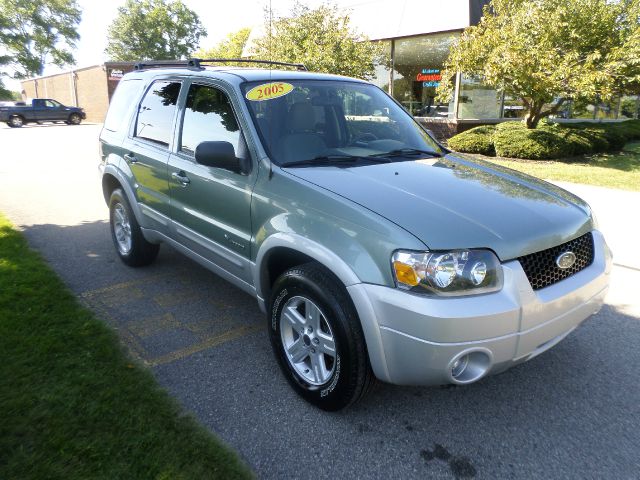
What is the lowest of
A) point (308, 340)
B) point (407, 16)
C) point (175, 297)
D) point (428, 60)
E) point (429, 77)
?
point (175, 297)

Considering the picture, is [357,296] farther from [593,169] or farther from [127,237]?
[593,169]

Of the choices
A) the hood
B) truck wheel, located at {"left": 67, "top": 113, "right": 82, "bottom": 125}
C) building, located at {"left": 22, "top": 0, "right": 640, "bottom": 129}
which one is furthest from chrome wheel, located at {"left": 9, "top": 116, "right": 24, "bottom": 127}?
the hood

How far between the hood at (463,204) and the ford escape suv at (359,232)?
0.01 metres

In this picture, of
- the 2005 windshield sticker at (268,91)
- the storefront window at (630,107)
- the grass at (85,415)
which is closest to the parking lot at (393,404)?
the grass at (85,415)

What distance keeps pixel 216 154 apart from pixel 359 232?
1100 millimetres

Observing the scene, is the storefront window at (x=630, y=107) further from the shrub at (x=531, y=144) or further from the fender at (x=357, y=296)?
the fender at (x=357, y=296)

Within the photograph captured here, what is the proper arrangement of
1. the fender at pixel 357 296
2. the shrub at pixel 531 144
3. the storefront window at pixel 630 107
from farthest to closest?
the storefront window at pixel 630 107 < the shrub at pixel 531 144 < the fender at pixel 357 296

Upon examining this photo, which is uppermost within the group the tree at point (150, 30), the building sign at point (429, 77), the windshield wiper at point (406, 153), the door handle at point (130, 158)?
the tree at point (150, 30)

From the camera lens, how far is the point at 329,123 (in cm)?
355

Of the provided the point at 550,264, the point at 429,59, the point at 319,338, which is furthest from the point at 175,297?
the point at 429,59

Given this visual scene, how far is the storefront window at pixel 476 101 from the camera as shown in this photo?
18359 millimetres

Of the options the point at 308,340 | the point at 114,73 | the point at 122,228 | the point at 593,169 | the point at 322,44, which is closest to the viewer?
the point at 308,340

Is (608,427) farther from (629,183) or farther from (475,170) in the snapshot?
(629,183)

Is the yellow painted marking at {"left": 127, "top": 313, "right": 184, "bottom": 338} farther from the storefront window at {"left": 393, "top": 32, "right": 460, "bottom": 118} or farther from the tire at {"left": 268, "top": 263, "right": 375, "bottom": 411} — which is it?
the storefront window at {"left": 393, "top": 32, "right": 460, "bottom": 118}
